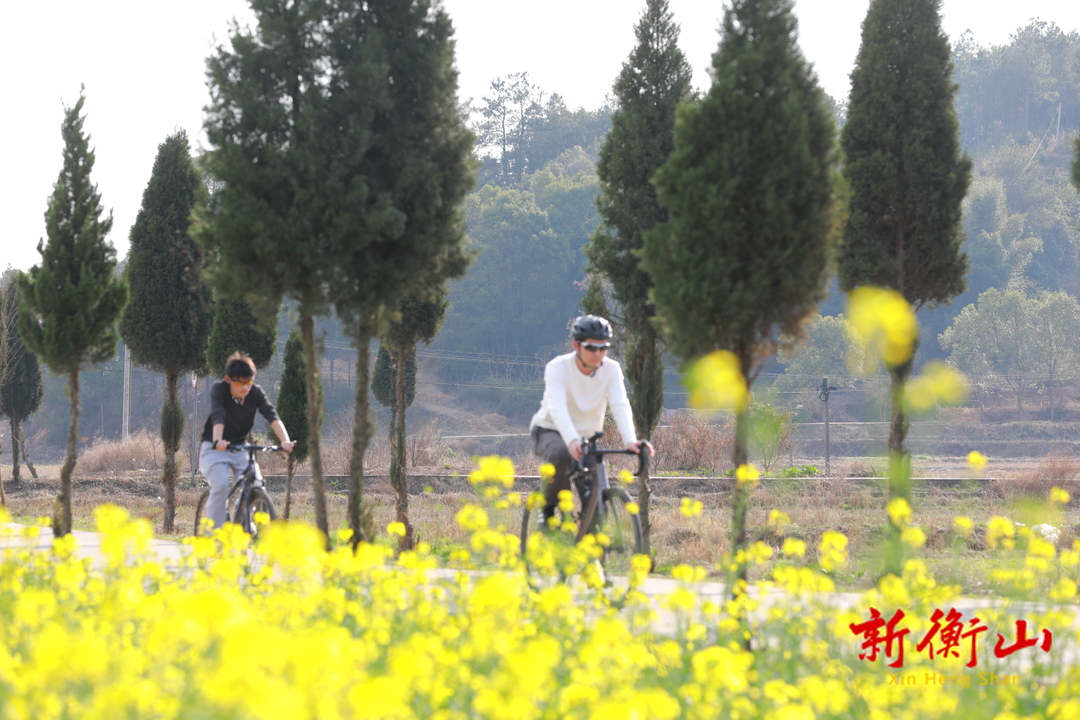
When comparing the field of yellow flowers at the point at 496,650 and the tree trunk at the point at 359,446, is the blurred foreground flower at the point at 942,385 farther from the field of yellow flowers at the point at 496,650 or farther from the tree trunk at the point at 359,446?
the field of yellow flowers at the point at 496,650

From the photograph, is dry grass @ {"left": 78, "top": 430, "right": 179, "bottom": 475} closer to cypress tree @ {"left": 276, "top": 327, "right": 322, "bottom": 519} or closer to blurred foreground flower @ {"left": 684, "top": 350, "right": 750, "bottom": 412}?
cypress tree @ {"left": 276, "top": 327, "right": 322, "bottom": 519}

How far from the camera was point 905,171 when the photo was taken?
8.92 m

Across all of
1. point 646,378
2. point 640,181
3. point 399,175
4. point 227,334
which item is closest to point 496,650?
point 399,175

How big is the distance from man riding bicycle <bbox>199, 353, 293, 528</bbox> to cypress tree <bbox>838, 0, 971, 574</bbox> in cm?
542

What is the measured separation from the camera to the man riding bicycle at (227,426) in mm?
7879

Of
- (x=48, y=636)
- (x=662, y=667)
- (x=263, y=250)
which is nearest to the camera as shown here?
(x=48, y=636)

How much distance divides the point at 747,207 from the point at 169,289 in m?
11.3

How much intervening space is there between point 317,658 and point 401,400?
910 centimetres

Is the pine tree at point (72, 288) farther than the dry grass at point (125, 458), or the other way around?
the dry grass at point (125, 458)

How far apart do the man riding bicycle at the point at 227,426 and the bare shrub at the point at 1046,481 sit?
43.1 ft

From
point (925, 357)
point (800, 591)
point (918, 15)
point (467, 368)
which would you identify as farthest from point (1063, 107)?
point (800, 591)

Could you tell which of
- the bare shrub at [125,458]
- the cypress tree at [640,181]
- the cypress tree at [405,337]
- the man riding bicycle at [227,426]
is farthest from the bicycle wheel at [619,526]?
the bare shrub at [125,458]

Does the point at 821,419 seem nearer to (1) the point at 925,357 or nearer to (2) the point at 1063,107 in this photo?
(1) the point at 925,357

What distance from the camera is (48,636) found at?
2.34m
